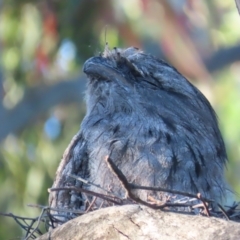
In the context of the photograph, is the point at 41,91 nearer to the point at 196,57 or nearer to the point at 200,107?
the point at 196,57

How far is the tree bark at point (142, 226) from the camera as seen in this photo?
402 centimetres

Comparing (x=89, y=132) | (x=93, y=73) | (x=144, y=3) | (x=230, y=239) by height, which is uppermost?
(x=144, y=3)

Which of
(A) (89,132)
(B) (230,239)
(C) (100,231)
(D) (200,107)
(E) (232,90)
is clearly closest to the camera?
(B) (230,239)

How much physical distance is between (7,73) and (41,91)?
71 cm

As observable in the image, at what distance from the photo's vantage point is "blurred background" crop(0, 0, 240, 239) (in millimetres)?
11969

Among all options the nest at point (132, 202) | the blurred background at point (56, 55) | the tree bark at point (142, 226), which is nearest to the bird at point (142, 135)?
the nest at point (132, 202)

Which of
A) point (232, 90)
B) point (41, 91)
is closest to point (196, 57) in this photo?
point (41, 91)

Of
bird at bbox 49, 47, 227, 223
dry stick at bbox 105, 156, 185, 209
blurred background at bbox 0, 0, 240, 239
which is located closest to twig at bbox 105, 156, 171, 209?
dry stick at bbox 105, 156, 185, 209

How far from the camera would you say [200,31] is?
13195 millimetres

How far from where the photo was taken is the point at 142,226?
164 inches

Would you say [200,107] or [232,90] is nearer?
[200,107]

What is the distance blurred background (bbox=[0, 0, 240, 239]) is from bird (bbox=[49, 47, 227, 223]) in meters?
5.15

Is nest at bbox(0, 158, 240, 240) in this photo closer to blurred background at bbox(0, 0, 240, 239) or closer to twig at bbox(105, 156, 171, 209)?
twig at bbox(105, 156, 171, 209)

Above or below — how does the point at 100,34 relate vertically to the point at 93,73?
above
